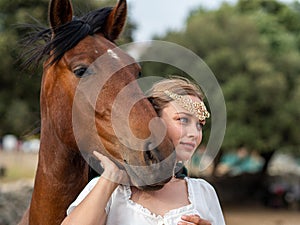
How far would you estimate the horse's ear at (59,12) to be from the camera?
2.13 metres

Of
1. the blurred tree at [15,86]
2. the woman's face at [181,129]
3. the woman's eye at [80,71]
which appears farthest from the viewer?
the blurred tree at [15,86]

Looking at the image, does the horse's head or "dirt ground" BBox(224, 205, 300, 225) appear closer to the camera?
the horse's head

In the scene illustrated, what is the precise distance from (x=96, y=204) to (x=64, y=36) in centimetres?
81

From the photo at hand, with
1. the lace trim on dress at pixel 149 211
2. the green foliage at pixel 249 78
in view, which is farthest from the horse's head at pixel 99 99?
the green foliage at pixel 249 78

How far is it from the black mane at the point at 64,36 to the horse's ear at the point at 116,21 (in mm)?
27

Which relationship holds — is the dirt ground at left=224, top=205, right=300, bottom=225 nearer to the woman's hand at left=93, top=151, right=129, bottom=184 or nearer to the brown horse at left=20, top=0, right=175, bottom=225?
the brown horse at left=20, top=0, right=175, bottom=225

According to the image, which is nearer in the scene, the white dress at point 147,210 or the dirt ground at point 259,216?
the white dress at point 147,210

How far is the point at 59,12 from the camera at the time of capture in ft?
7.07

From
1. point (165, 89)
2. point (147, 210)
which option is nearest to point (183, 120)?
point (165, 89)

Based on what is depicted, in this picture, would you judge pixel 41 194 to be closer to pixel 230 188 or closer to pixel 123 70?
pixel 123 70

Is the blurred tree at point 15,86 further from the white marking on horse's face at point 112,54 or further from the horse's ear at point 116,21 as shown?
the white marking on horse's face at point 112,54

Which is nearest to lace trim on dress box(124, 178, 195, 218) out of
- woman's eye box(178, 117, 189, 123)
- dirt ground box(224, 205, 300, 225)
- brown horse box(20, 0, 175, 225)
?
brown horse box(20, 0, 175, 225)

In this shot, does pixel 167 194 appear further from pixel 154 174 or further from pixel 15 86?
pixel 15 86

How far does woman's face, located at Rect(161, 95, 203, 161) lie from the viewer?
180 cm
